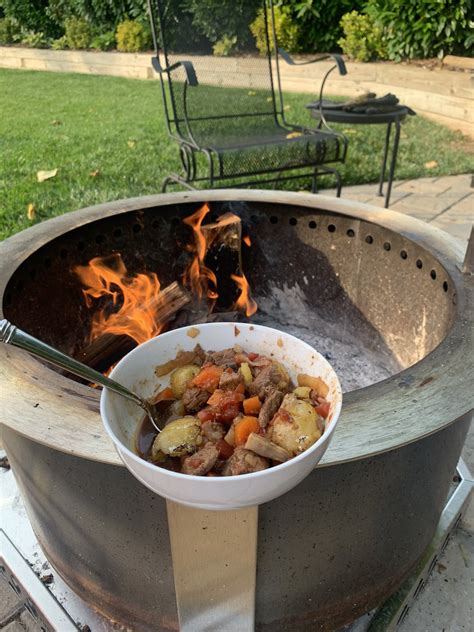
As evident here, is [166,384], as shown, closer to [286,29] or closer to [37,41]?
[286,29]

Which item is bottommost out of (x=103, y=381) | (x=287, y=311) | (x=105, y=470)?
(x=287, y=311)

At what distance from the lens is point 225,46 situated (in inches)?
179

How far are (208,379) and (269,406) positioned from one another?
141 mm

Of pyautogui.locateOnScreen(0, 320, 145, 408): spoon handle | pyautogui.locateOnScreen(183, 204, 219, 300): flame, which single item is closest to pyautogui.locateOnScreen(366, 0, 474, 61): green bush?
pyautogui.locateOnScreen(183, 204, 219, 300): flame

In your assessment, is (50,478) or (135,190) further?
(135,190)

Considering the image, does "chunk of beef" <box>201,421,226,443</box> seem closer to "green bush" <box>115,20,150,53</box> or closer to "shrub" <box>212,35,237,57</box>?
"shrub" <box>212,35,237,57</box>

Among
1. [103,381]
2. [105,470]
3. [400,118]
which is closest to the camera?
[103,381]

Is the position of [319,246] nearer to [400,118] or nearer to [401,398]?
[401,398]

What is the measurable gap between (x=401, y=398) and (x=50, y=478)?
2.71 feet

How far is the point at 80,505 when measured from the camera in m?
1.30

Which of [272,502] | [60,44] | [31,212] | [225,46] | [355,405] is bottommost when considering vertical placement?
[31,212]

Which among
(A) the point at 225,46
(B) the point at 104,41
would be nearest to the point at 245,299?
(A) the point at 225,46

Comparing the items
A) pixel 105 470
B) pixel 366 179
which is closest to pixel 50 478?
pixel 105 470

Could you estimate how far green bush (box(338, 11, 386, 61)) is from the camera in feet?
26.7
